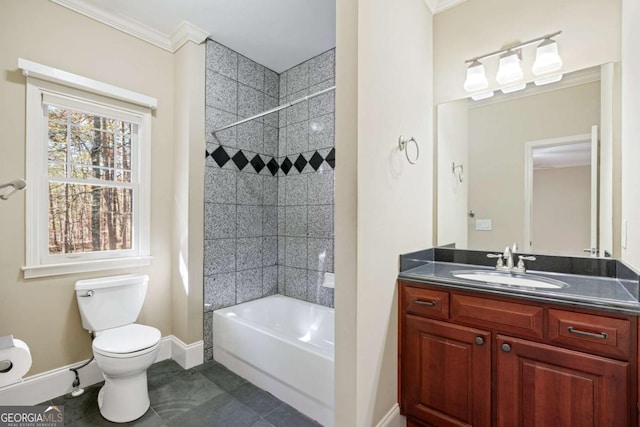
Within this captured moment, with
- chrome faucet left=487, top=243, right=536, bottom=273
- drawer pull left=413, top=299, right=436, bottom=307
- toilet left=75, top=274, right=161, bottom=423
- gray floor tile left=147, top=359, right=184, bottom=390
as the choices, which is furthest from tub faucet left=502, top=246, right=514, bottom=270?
gray floor tile left=147, top=359, right=184, bottom=390

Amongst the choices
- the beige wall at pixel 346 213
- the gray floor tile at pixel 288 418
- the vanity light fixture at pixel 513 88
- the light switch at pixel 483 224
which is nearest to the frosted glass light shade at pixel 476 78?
the vanity light fixture at pixel 513 88

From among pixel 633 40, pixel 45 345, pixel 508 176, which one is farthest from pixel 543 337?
pixel 45 345

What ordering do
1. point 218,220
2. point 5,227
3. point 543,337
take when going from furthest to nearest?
point 218,220 < point 5,227 < point 543,337

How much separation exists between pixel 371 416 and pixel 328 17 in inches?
105

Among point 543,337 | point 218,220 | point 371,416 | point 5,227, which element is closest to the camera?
point 543,337

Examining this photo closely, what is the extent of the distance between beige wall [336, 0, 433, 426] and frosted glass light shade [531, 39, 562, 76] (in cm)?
69

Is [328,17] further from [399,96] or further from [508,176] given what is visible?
[508,176]

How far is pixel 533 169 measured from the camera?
5.92ft

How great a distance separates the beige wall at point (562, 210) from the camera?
5.33 feet

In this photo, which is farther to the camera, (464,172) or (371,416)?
(464,172)

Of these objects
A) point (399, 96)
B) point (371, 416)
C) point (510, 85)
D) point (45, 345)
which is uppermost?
point (510, 85)

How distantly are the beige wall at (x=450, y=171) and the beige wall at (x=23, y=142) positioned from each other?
2.26 meters

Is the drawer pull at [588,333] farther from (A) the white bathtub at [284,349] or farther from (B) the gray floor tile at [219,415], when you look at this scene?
(B) the gray floor tile at [219,415]

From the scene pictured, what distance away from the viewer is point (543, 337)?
124 cm
